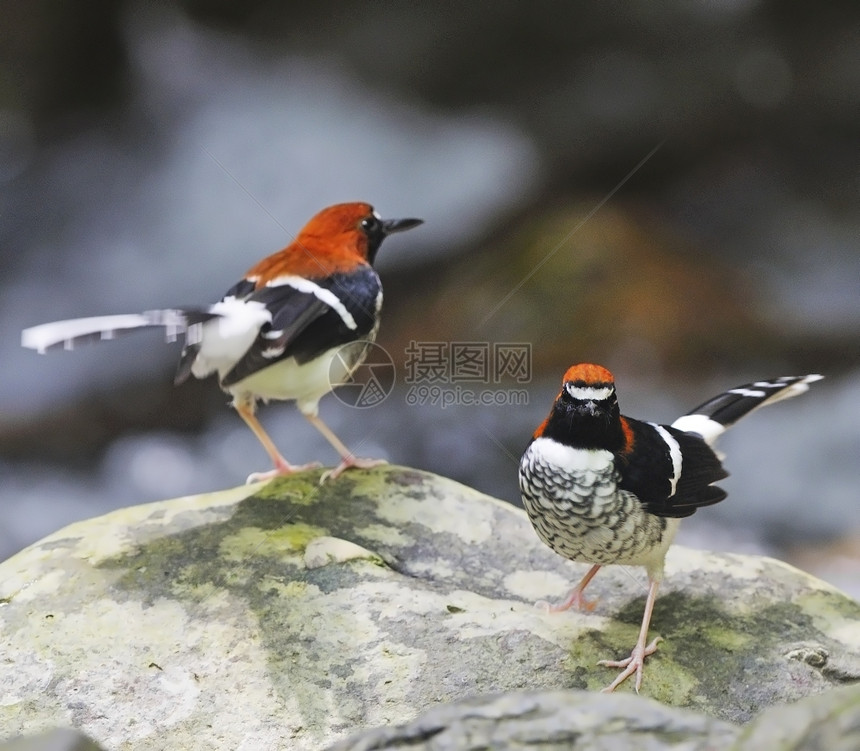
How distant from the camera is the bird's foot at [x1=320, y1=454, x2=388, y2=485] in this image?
113 inches

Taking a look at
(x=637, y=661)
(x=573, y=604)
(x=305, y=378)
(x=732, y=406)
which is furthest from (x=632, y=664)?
(x=305, y=378)

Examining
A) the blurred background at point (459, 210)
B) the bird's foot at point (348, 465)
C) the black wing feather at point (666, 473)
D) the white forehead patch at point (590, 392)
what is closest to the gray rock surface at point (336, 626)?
the bird's foot at point (348, 465)

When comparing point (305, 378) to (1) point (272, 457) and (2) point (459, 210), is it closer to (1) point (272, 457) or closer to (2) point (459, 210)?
(1) point (272, 457)

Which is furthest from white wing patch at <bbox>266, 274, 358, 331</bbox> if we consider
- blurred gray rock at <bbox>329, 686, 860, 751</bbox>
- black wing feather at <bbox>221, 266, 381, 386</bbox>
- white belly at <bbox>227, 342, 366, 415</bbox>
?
blurred gray rock at <bbox>329, 686, 860, 751</bbox>

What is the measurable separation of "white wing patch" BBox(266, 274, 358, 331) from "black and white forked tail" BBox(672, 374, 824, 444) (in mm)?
1101

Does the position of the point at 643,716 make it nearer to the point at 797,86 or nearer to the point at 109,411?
the point at 109,411

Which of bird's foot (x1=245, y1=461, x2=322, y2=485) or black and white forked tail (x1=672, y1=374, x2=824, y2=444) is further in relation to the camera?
bird's foot (x1=245, y1=461, x2=322, y2=485)

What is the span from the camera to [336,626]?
2168 millimetres

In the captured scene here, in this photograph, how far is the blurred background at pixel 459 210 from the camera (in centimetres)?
359

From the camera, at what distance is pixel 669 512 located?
216 centimetres

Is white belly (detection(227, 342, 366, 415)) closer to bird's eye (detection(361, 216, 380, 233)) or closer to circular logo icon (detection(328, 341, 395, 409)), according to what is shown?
circular logo icon (detection(328, 341, 395, 409))

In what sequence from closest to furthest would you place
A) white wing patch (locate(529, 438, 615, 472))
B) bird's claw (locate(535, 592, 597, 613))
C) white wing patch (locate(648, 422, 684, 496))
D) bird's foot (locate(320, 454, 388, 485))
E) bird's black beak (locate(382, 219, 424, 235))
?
white wing patch (locate(529, 438, 615, 472)), white wing patch (locate(648, 422, 684, 496)), bird's claw (locate(535, 592, 597, 613)), bird's foot (locate(320, 454, 388, 485)), bird's black beak (locate(382, 219, 424, 235))

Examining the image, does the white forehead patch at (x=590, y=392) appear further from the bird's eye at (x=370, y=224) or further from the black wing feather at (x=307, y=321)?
the bird's eye at (x=370, y=224)

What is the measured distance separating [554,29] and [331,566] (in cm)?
276
